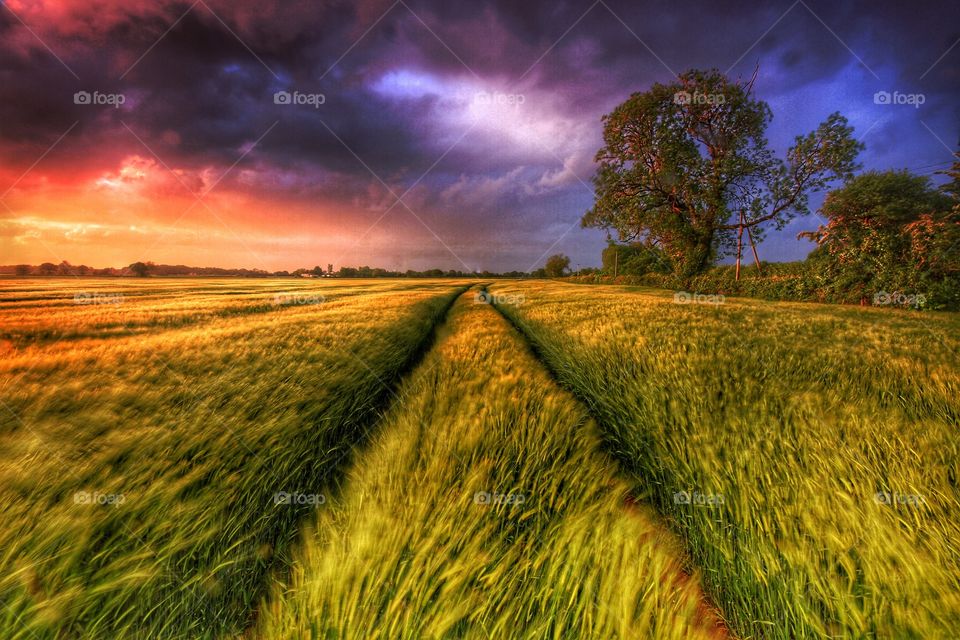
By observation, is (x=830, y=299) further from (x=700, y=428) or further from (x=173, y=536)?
(x=173, y=536)

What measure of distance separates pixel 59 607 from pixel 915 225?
75.5 ft

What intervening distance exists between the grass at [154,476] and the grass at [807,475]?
7.26ft

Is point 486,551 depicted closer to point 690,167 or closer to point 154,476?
point 154,476

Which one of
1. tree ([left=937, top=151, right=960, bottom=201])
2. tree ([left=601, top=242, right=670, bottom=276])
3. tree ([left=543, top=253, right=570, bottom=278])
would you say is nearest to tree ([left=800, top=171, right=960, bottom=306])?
tree ([left=937, top=151, right=960, bottom=201])

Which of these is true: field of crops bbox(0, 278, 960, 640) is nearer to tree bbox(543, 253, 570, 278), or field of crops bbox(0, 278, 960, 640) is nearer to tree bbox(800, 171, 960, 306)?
tree bbox(800, 171, 960, 306)

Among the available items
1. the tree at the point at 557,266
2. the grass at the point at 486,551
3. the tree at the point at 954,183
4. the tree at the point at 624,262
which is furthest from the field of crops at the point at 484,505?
the tree at the point at 557,266

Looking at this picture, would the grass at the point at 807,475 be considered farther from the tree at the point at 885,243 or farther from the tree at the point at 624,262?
the tree at the point at 624,262

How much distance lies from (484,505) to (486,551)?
0.26 m

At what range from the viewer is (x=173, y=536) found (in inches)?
51.3

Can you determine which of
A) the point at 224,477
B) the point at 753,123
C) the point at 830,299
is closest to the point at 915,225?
the point at 830,299

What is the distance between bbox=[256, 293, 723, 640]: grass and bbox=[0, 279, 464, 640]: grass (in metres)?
0.29

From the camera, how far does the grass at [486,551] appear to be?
1087 millimetres

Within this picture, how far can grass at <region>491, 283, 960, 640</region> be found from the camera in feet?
3.64

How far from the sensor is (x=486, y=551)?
4.42 feet
